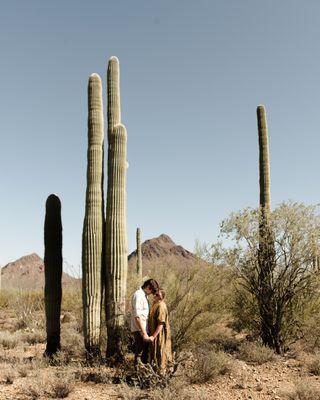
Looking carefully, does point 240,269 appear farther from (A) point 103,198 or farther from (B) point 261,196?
(A) point 103,198

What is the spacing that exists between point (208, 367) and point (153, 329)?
5.14 feet

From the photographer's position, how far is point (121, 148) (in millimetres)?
10094

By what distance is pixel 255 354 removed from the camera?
958 cm

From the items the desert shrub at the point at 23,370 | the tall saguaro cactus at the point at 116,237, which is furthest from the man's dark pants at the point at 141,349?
the desert shrub at the point at 23,370

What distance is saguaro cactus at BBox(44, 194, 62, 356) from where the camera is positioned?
10211 mm

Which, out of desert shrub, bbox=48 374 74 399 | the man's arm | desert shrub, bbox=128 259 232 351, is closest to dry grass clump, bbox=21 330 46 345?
desert shrub, bbox=128 259 232 351

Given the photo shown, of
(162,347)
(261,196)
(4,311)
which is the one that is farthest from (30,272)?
(162,347)

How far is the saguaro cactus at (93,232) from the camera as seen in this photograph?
942 cm

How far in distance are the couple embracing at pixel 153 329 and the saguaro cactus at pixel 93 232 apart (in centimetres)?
217

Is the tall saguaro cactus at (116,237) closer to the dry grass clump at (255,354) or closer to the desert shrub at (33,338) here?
the dry grass clump at (255,354)

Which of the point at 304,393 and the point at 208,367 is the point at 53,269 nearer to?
the point at 208,367

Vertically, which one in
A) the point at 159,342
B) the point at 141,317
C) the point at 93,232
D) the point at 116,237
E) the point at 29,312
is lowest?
the point at 29,312

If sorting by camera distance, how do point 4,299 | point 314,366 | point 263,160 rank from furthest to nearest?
1. point 4,299
2. point 263,160
3. point 314,366

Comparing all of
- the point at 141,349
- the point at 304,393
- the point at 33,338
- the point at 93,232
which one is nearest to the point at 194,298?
the point at 93,232
